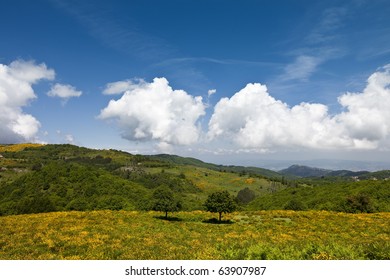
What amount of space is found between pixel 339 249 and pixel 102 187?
138m

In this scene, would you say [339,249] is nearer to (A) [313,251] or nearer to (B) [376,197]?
(A) [313,251]

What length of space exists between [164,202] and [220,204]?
31.8ft

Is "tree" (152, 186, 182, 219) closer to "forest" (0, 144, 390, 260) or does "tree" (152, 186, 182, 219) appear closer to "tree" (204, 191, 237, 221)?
"forest" (0, 144, 390, 260)

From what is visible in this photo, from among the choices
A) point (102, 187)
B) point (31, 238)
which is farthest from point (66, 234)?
point (102, 187)

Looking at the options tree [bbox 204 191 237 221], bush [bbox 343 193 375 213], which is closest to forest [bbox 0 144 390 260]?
tree [bbox 204 191 237 221]

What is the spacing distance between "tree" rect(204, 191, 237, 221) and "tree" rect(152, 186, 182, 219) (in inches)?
228

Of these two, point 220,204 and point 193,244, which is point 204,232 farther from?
point 220,204

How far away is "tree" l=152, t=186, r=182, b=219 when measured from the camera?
49125mm

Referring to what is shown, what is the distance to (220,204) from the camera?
47500mm

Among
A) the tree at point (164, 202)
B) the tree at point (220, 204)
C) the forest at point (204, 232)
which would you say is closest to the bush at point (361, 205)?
the forest at point (204, 232)

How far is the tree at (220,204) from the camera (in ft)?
155

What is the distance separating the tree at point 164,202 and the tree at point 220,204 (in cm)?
579

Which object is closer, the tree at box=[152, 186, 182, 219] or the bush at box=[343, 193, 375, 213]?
the tree at box=[152, 186, 182, 219]
